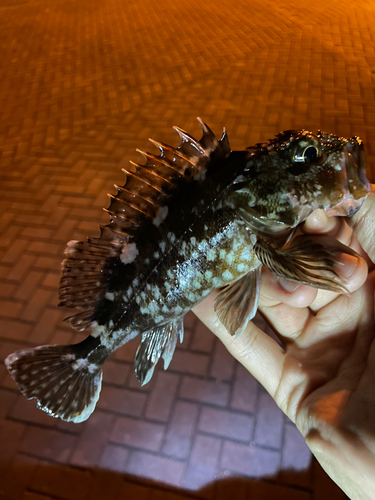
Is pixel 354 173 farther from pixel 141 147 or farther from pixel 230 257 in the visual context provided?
pixel 141 147

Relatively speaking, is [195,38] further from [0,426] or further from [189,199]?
[0,426]

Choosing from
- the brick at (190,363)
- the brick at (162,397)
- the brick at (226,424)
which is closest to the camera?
the brick at (226,424)

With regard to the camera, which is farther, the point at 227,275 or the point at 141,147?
the point at 141,147

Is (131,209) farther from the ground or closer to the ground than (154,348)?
farther from the ground

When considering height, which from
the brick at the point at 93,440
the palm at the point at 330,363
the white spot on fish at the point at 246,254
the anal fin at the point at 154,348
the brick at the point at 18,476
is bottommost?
the brick at the point at 18,476

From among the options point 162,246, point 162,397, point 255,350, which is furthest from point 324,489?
point 162,246

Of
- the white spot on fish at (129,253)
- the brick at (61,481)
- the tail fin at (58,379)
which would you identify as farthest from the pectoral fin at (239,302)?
the brick at (61,481)

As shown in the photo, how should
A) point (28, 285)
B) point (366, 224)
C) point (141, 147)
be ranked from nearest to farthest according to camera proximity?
1. point (366, 224)
2. point (28, 285)
3. point (141, 147)

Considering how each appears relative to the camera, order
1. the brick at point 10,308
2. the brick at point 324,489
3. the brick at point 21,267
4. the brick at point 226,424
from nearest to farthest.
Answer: the brick at point 324,489 < the brick at point 226,424 < the brick at point 10,308 < the brick at point 21,267

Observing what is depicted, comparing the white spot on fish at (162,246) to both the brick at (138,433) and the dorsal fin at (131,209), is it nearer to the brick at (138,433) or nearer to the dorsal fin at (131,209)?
the dorsal fin at (131,209)
